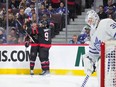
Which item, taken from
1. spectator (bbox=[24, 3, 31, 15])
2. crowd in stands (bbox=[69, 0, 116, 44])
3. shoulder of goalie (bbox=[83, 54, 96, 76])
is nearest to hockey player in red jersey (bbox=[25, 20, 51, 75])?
crowd in stands (bbox=[69, 0, 116, 44])

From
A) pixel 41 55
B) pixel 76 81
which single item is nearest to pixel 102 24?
pixel 76 81

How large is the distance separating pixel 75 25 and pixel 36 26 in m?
0.98

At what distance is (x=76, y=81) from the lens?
9031mm

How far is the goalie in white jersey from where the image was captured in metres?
5.95

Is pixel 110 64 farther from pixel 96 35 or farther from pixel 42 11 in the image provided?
pixel 42 11

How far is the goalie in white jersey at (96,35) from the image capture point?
234 inches

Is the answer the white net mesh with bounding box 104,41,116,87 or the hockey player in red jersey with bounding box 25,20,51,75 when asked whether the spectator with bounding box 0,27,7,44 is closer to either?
the hockey player in red jersey with bounding box 25,20,51,75

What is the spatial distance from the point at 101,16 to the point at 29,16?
1.65m

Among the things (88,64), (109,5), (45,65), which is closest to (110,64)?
(88,64)

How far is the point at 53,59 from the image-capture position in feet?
32.9

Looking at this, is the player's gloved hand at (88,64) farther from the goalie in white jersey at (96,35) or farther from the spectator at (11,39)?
the spectator at (11,39)

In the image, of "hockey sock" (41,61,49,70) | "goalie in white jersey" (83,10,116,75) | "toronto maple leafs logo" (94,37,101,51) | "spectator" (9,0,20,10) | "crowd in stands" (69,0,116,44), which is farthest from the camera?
"spectator" (9,0,20,10)

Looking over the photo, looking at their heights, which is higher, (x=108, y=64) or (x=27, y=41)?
(x=108, y=64)

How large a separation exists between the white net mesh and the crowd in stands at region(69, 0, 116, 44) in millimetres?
Answer: 5097
